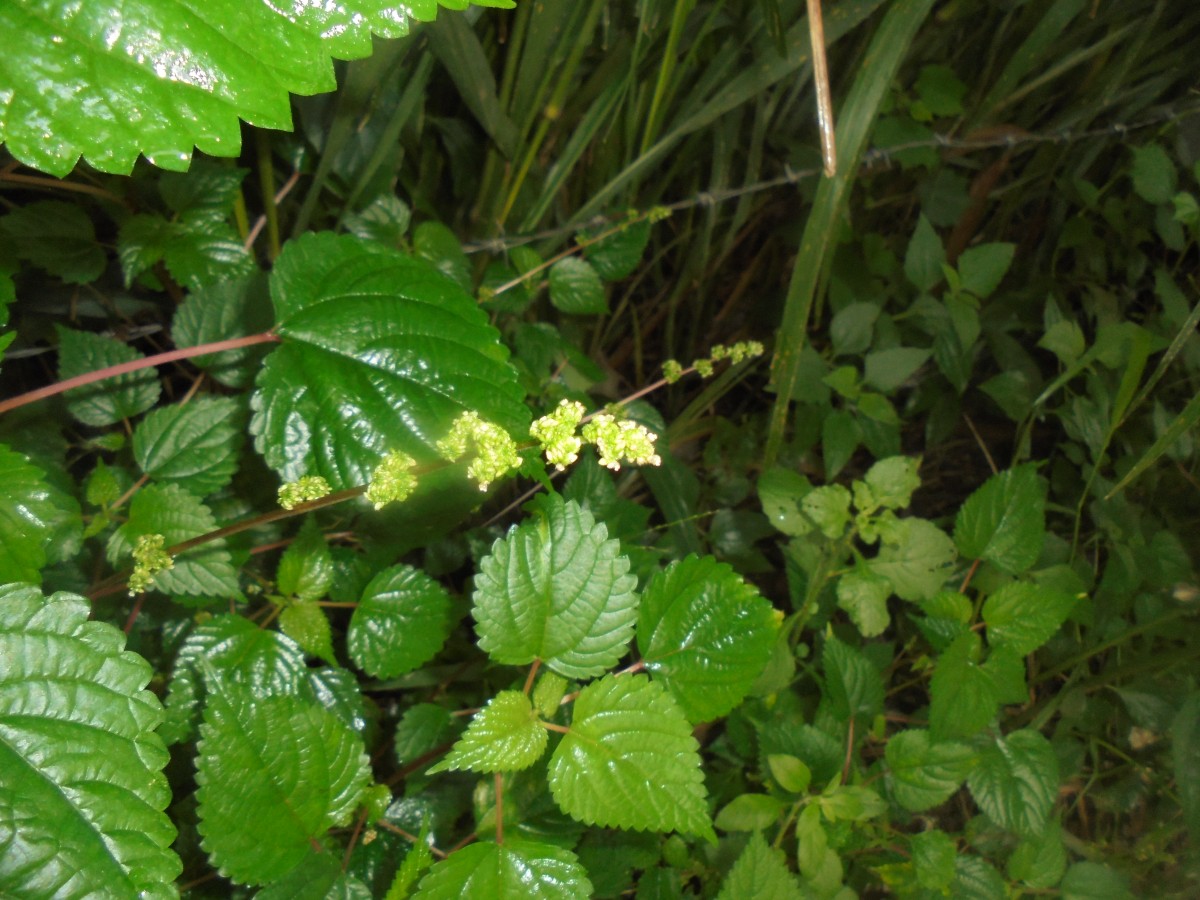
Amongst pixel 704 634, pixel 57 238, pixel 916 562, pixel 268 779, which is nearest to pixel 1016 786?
pixel 916 562

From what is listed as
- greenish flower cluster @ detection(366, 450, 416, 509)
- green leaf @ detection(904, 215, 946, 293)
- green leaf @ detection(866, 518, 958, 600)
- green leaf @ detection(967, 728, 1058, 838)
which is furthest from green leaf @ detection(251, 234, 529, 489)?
green leaf @ detection(904, 215, 946, 293)

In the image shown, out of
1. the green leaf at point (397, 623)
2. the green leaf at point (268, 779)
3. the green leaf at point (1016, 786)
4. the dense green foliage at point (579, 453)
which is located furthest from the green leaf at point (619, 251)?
the green leaf at point (1016, 786)

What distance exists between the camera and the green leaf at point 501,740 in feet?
2.62

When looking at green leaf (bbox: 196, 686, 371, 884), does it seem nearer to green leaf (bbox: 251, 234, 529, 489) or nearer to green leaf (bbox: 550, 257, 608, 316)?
green leaf (bbox: 251, 234, 529, 489)

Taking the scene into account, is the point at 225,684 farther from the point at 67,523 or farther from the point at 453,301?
the point at 453,301

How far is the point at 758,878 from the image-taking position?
100cm

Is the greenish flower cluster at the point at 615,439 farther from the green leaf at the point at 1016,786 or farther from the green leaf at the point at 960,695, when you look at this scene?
the green leaf at the point at 1016,786

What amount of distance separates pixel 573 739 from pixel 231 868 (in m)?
0.38

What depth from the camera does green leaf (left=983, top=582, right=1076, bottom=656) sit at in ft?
4.24

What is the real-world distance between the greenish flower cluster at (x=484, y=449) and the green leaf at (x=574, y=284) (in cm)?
70

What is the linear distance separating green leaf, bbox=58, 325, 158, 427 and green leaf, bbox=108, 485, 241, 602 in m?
0.20

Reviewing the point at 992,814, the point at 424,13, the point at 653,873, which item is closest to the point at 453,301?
the point at 424,13

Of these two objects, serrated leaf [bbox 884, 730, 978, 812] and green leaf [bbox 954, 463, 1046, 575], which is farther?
green leaf [bbox 954, 463, 1046, 575]

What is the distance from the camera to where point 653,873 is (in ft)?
3.72
